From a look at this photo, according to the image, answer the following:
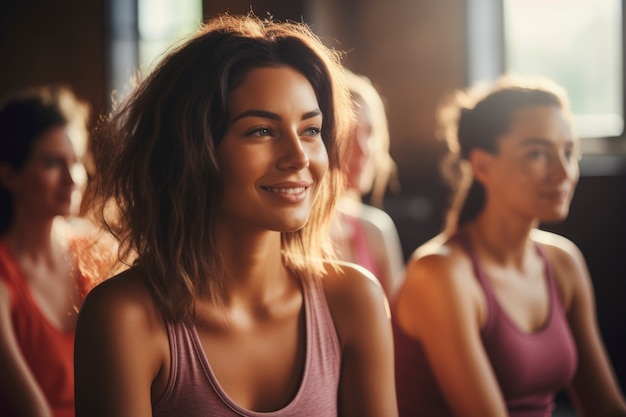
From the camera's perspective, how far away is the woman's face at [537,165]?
6.13 ft

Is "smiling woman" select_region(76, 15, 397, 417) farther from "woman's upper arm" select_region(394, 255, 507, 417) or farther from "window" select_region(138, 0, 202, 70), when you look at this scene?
"window" select_region(138, 0, 202, 70)

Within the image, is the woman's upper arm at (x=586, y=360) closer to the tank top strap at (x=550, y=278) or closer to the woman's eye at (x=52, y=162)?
the tank top strap at (x=550, y=278)

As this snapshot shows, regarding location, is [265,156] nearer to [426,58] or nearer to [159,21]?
[426,58]

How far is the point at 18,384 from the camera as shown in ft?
5.80

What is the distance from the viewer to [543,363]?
176 centimetres

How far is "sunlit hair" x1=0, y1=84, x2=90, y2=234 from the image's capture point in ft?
7.22

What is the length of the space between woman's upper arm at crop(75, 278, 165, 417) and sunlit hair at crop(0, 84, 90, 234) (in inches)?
44.9

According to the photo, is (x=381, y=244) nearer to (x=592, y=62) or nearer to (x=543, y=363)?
(x=543, y=363)

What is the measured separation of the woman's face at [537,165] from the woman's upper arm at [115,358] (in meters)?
1.05

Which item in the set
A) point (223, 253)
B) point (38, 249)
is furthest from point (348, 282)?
point (38, 249)

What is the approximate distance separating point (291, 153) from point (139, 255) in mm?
293

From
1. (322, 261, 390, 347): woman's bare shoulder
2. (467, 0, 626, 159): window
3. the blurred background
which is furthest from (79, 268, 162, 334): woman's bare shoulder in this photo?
(467, 0, 626, 159): window

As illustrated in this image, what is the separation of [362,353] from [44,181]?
122 cm

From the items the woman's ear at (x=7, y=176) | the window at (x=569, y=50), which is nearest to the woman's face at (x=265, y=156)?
the woman's ear at (x=7, y=176)
